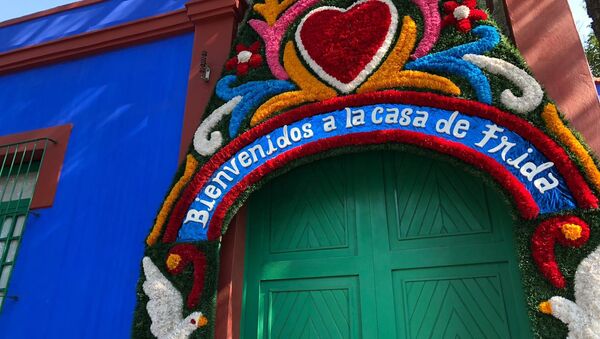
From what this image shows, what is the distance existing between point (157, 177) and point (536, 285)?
9.08 feet

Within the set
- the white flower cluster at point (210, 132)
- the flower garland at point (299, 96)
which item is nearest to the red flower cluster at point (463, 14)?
the flower garland at point (299, 96)

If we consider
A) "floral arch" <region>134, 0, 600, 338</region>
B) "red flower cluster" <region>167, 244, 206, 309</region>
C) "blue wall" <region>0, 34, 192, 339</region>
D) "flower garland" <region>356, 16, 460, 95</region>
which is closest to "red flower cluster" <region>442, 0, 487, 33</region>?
"floral arch" <region>134, 0, 600, 338</region>

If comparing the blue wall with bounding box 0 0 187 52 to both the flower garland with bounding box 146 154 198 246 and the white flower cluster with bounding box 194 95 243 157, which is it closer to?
the white flower cluster with bounding box 194 95 243 157

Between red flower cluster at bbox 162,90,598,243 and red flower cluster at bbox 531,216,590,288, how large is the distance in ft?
0.32

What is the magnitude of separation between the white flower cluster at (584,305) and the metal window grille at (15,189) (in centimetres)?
403

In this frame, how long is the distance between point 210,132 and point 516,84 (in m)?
2.11

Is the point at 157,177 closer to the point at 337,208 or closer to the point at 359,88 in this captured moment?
the point at 337,208

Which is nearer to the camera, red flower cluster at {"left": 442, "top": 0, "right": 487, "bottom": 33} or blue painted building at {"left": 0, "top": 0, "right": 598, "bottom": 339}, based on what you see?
red flower cluster at {"left": 442, "top": 0, "right": 487, "bottom": 33}

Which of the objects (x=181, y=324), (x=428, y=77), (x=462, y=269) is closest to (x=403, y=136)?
(x=428, y=77)

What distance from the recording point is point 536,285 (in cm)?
256

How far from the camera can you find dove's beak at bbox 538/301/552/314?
8.18 ft

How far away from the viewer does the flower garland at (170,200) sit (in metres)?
3.40

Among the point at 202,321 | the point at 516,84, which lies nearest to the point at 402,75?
the point at 516,84

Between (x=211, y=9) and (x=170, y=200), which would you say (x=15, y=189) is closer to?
(x=170, y=200)
